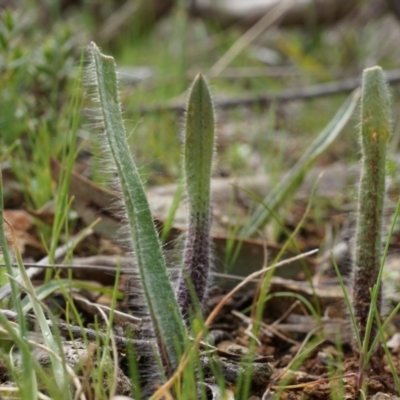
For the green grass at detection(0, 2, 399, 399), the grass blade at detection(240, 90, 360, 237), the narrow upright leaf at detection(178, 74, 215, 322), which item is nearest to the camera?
the narrow upright leaf at detection(178, 74, 215, 322)

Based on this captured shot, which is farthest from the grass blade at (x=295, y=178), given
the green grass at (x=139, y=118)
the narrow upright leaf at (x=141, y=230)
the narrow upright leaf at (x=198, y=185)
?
the narrow upright leaf at (x=141, y=230)

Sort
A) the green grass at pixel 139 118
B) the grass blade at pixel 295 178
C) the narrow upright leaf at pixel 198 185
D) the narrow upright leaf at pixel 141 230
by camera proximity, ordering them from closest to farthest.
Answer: the narrow upright leaf at pixel 141 230 → the narrow upright leaf at pixel 198 185 → the green grass at pixel 139 118 → the grass blade at pixel 295 178

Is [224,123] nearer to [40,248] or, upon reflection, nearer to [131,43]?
[131,43]

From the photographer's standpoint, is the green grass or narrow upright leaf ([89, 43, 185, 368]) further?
the green grass

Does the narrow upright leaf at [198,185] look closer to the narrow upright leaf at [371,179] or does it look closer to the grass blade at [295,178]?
the narrow upright leaf at [371,179]

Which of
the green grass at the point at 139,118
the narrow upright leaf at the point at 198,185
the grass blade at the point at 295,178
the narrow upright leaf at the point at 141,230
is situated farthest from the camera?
the grass blade at the point at 295,178

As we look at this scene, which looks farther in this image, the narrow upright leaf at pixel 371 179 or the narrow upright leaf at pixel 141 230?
the narrow upright leaf at pixel 371 179

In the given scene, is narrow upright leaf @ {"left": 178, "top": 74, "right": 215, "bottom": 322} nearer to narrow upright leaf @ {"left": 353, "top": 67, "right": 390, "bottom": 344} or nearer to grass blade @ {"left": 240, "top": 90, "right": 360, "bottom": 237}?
narrow upright leaf @ {"left": 353, "top": 67, "right": 390, "bottom": 344}

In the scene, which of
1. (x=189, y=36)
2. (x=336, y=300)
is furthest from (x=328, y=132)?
(x=189, y=36)

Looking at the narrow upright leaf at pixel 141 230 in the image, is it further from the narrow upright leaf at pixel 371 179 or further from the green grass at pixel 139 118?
the narrow upright leaf at pixel 371 179

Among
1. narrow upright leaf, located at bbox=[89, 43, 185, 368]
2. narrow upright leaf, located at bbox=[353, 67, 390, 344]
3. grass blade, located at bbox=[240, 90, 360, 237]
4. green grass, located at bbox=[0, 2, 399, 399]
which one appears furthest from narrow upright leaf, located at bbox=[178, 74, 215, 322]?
grass blade, located at bbox=[240, 90, 360, 237]

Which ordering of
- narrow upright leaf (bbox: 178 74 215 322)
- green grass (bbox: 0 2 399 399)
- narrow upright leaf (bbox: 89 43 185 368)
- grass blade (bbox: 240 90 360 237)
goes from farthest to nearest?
grass blade (bbox: 240 90 360 237) → green grass (bbox: 0 2 399 399) → narrow upright leaf (bbox: 178 74 215 322) → narrow upright leaf (bbox: 89 43 185 368)
